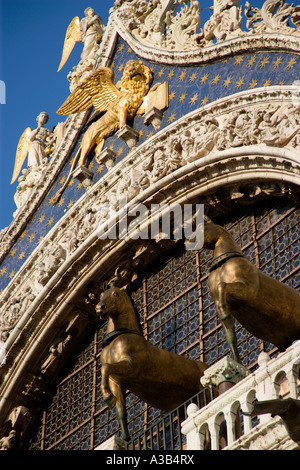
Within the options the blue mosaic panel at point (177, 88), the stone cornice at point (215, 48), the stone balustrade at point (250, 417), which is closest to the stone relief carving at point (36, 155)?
the blue mosaic panel at point (177, 88)

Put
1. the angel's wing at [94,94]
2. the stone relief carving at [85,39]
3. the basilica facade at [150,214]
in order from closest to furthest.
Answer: the basilica facade at [150,214]
the angel's wing at [94,94]
the stone relief carving at [85,39]

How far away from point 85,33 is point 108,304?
819 centimetres

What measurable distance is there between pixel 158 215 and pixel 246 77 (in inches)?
88.6

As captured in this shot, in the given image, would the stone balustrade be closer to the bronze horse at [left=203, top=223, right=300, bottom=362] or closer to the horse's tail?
the bronze horse at [left=203, top=223, right=300, bottom=362]

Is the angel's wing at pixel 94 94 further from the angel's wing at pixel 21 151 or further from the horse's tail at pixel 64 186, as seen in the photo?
the angel's wing at pixel 21 151

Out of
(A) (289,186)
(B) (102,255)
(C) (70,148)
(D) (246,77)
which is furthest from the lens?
(C) (70,148)

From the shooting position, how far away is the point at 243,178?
1459cm

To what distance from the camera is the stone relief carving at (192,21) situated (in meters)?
15.0

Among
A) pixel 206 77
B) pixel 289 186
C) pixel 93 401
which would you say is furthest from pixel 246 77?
pixel 93 401

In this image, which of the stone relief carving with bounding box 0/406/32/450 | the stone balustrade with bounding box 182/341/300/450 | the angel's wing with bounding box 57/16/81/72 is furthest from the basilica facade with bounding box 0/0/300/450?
the stone balustrade with bounding box 182/341/300/450

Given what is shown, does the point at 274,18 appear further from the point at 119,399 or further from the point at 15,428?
the point at 15,428

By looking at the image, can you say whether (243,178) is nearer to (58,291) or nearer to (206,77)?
(206,77)

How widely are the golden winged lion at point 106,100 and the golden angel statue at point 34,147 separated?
4.28ft

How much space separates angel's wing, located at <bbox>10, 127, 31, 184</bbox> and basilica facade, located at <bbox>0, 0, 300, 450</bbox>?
1092 mm
